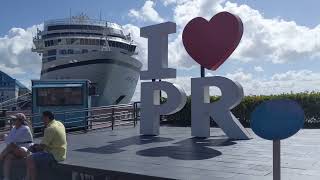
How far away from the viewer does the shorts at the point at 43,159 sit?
8.18 meters

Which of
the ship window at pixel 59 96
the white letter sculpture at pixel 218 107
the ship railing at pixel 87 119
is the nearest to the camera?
the white letter sculpture at pixel 218 107

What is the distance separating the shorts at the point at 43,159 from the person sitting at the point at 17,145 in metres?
0.31

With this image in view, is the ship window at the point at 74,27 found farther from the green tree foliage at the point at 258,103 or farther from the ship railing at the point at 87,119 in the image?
the ship railing at the point at 87,119

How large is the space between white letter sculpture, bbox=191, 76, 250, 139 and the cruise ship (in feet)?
81.1

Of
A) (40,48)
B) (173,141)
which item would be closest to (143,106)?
(173,141)

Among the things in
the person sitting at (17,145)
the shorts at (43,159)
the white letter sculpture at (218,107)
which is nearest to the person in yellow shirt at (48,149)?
the shorts at (43,159)

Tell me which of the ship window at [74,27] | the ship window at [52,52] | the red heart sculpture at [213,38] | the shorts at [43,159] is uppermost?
the ship window at [74,27]

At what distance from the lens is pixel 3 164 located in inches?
343

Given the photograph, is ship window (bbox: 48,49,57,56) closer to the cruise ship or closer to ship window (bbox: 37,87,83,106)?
the cruise ship

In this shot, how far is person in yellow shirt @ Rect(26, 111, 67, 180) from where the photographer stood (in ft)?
26.6

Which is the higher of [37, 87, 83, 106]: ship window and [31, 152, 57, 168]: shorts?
[37, 87, 83, 106]: ship window

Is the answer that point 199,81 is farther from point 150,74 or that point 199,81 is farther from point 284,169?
point 284,169

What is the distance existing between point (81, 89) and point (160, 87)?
15.3 feet

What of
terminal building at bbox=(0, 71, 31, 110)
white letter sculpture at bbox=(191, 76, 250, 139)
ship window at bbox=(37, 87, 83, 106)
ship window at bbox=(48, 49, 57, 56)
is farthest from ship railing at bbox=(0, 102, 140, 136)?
ship window at bbox=(48, 49, 57, 56)
